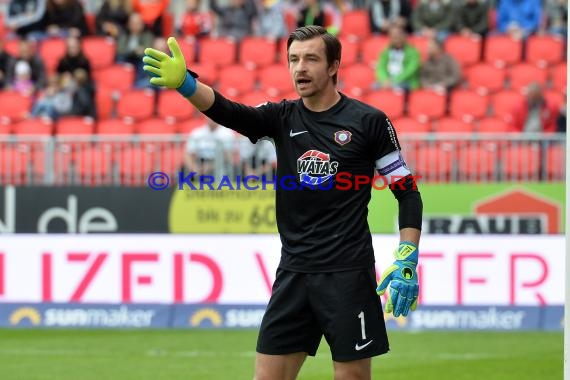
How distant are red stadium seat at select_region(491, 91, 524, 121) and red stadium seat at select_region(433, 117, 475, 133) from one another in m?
0.96

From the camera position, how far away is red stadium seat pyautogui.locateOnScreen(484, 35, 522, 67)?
1966 cm

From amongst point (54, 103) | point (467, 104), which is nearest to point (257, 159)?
point (467, 104)

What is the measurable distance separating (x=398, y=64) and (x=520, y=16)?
2.84m

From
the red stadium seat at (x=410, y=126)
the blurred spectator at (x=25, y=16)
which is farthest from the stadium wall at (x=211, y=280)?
the blurred spectator at (x=25, y=16)

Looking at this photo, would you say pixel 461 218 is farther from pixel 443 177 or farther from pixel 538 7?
pixel 538 7

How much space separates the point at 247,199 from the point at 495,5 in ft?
25.3

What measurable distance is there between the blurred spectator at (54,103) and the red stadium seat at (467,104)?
570 cm

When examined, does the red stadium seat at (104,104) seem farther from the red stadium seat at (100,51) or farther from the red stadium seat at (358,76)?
the red stadium seat at (358,76)

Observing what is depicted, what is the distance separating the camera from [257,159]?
48.9ft

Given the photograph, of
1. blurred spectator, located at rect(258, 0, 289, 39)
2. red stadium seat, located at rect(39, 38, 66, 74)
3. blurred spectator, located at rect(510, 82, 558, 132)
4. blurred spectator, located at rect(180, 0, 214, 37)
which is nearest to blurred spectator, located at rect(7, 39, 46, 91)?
red stadium seat, located at rect(39, 38, 66, 74)

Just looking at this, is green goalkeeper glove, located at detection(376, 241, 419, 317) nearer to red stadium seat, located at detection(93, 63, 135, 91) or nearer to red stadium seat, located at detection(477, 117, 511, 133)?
red stadium seat, located at detection(477, 117, 511, 133)

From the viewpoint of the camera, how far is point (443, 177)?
1517cm

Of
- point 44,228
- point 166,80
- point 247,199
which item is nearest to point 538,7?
point 247,199

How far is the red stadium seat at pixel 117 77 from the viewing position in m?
20.1
